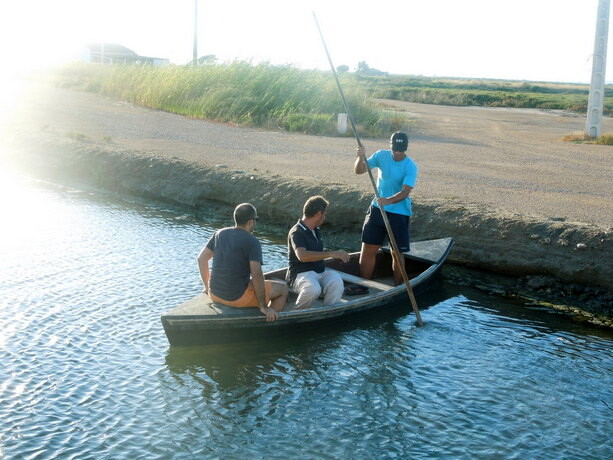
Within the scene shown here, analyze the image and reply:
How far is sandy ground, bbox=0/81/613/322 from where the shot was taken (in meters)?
11.5

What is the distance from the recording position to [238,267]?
7926mm

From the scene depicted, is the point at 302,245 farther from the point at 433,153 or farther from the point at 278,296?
the point at 433,153

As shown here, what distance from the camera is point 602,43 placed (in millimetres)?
23344

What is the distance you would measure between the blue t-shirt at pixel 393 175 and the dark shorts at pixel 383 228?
10 centimetres

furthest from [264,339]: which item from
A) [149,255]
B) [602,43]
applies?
[602,43]

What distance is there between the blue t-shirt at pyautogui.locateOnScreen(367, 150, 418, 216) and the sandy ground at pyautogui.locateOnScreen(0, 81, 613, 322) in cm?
269

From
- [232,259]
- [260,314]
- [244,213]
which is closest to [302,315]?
[260,314]

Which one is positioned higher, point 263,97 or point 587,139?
point 263,97

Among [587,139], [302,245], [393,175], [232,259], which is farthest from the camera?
[587,139]

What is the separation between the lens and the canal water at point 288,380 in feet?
21.1

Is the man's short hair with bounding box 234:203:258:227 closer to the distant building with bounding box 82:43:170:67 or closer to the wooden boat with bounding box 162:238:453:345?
the wooden boat with bounding box 162:238:453:345

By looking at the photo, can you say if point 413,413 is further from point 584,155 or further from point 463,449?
point 584,155


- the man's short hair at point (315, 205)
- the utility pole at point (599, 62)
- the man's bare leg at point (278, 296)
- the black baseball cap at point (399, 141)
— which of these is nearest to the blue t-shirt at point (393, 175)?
the black baseball cap at point (399, 141)

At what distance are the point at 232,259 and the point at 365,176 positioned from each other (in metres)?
8.82
